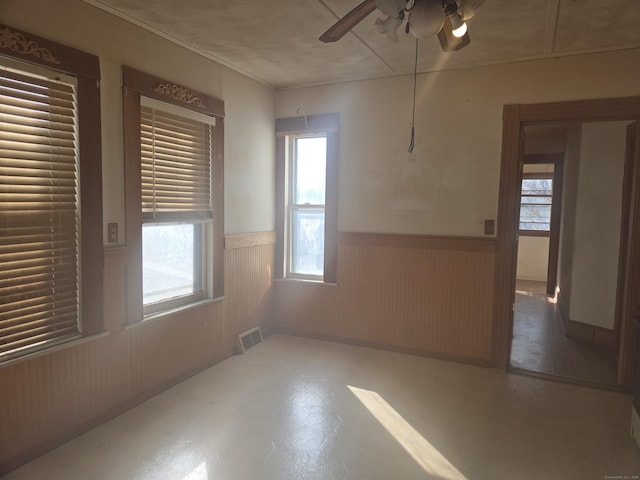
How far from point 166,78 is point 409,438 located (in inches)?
117

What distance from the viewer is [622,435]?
2.58 meters

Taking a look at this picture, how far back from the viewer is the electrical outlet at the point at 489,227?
3.58m

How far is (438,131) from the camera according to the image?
374 centimetres

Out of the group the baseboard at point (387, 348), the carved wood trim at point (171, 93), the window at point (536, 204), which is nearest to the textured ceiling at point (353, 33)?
the carved wood trim at point (171, 93)

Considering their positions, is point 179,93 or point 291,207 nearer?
point 179,93

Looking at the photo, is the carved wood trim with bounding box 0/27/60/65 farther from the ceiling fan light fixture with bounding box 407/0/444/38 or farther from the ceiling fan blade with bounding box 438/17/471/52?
the ceiling fan blade with bounding box 438/17/471/52

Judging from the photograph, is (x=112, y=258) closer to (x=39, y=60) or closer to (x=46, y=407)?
(x=46, y=407)

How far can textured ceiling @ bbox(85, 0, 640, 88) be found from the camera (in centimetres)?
250

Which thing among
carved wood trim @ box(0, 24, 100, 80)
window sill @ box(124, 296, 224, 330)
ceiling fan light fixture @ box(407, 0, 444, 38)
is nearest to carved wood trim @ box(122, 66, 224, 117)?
→ carved wood trim @ box(0, 24, 100, 80)

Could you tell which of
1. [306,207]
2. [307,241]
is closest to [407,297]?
[307,241]

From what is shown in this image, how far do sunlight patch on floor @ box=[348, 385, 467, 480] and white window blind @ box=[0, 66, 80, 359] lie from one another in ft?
6.58

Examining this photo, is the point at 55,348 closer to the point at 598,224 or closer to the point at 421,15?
the point at 421,15

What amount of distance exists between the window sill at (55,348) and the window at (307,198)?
220 centimetres

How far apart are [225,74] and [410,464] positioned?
3300 mm
